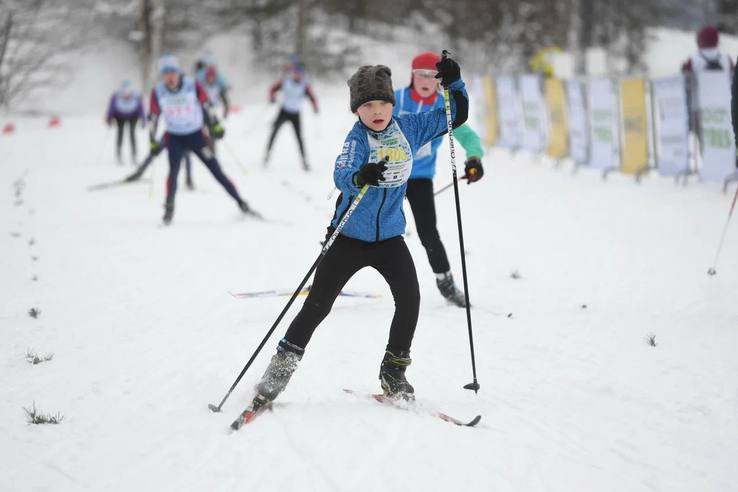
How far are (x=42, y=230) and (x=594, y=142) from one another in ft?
30.6

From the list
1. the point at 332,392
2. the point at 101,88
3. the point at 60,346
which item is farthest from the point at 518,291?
the point at 101,88

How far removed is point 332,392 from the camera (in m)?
3.85

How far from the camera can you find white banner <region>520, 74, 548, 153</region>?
13477mm

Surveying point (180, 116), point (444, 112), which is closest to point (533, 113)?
point (180, 116)

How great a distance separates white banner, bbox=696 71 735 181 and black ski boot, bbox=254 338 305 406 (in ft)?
26.6

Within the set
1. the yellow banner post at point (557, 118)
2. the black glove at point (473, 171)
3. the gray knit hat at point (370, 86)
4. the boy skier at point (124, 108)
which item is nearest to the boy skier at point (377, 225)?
the gray knit hat at point (370, 86)

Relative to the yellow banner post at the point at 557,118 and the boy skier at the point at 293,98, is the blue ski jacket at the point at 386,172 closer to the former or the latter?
the yellow banner post at the point at 557,118

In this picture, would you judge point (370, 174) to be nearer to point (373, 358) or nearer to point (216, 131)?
point (373, 358)

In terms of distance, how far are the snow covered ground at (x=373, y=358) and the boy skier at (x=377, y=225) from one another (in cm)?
28

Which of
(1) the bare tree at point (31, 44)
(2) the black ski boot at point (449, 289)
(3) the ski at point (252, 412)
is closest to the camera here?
(3) the ski at point (252, 412)

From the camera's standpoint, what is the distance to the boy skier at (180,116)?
8.39 m

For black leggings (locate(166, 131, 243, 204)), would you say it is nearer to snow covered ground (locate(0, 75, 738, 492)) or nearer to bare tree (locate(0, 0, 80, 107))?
snow covered ground (locate(0, 75, 738, 492))

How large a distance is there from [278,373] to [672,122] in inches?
347

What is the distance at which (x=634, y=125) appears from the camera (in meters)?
10.9
